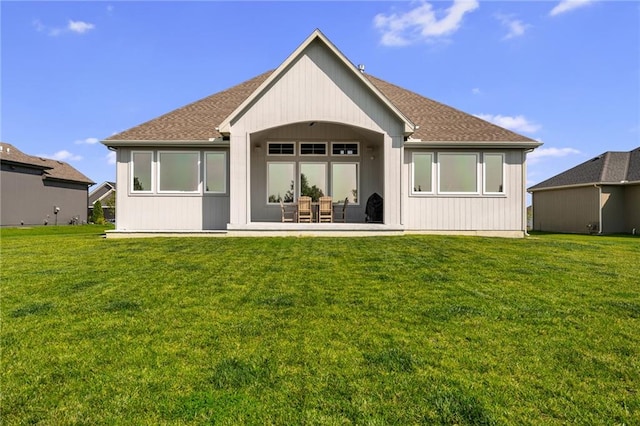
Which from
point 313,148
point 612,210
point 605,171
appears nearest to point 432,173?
point 313,148

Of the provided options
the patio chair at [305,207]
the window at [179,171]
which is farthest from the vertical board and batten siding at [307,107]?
the window at [179,171]

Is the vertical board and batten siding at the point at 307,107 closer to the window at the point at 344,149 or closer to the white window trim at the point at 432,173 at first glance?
the white window trim at the point at 432,173

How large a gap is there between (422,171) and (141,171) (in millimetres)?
9628

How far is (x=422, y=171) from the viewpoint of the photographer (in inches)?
477

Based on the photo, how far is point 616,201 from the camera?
20.2 m

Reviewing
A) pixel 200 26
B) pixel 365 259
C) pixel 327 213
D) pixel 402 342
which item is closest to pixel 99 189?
pixel 200 26

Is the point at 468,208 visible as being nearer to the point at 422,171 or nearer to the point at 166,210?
the point at 422,171

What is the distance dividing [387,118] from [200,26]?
7391mm

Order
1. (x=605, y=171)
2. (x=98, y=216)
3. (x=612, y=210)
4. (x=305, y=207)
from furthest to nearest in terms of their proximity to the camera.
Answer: (x=98, y=216)
(x=605, y=171)
(x=612, y=210)
(x=305, y=207)

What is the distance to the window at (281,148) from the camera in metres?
13.1

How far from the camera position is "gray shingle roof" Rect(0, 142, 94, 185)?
24.8m

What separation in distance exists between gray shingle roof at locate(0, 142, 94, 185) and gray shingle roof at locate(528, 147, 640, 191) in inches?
1423

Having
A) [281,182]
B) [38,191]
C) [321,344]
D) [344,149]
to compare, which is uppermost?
[344,149]

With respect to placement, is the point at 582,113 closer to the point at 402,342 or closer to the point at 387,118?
the point at 387,118
